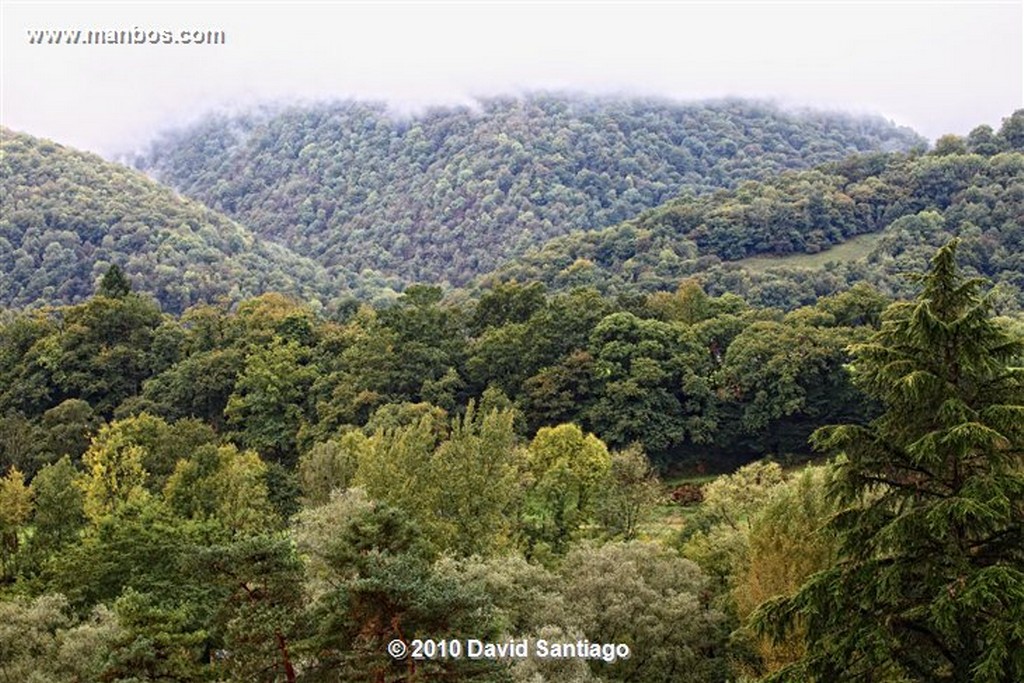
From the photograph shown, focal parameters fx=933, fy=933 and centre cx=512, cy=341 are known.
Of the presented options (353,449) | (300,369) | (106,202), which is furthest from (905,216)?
(106,202)

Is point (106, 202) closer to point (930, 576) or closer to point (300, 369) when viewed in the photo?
point (300, 369)

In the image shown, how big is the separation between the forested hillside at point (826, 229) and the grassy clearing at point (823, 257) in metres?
1.12

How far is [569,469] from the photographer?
4391cm

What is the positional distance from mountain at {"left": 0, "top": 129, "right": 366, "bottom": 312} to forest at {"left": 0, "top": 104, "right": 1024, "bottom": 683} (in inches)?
1342

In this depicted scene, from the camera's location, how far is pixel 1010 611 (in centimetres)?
Result: 1055

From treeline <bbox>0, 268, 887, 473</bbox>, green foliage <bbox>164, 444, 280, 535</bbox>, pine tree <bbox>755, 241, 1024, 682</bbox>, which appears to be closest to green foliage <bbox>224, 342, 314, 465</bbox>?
treeline <bbox>0, 268, 887, 473</bbox>

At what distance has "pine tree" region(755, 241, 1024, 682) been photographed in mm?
11297

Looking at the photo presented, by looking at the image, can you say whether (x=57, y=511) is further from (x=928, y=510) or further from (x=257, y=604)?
(x=928, y=510)

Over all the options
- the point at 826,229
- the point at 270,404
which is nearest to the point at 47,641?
the point at 270,404

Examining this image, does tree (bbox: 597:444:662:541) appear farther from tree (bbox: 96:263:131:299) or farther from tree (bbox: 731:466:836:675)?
tree (bbox: 96:263:131:299)

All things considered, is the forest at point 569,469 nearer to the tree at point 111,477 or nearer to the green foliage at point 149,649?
the green foliage at point 149,649

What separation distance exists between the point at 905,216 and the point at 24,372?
9505 centimetres

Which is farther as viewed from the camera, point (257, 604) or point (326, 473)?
point (326, 473)

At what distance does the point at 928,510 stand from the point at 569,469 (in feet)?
107
